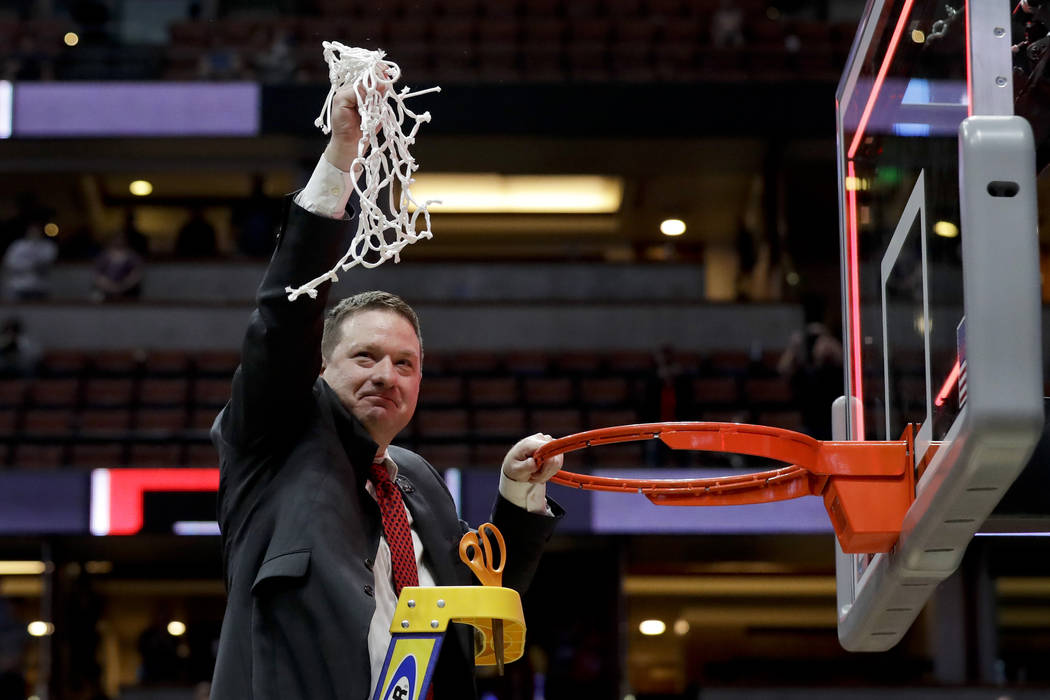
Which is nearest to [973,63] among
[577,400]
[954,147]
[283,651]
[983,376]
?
[954,147]

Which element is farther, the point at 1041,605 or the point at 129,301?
the point at 129,301

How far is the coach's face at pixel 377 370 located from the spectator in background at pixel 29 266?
11954 millimetres

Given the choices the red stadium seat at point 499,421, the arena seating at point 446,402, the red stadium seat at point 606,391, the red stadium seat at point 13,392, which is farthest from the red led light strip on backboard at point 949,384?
the red stadium seat at point 13,392

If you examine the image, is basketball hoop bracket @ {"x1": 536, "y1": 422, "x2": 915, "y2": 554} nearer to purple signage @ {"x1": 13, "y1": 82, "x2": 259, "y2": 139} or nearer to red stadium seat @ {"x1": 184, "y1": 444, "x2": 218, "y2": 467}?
red stadium seat @ {"x1": 184, "y1": 444, "x2": 218, "y2": 467}

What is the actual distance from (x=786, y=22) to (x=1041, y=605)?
6.11 metres

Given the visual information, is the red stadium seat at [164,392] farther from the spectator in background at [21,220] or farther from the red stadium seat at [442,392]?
the spectator in background at [21,220]

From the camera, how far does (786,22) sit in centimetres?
1513

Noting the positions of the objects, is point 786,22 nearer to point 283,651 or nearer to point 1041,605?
point 1041,605

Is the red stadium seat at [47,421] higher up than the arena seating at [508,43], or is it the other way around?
the arena seating at [508,43]

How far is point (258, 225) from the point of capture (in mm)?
14500

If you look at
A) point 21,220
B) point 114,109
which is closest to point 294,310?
point 114,109

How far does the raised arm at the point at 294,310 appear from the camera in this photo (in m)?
2.45

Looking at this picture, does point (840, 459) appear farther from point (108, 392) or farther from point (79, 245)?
point (79, 245)

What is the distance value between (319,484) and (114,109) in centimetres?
1207
